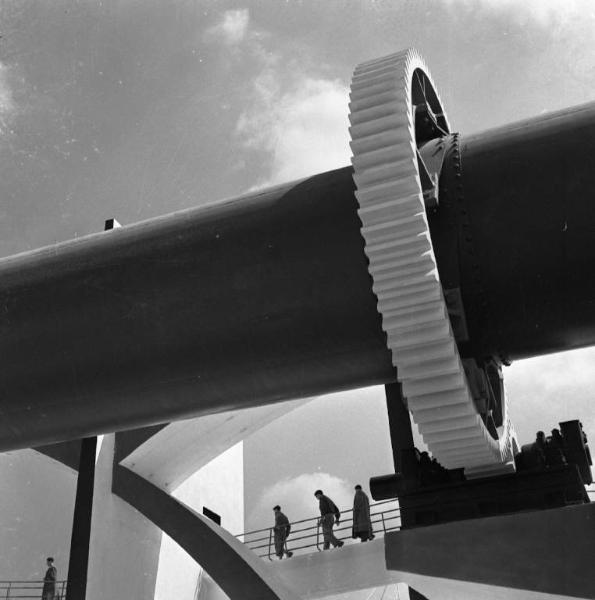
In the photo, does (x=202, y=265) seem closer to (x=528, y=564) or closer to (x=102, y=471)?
(x=528, y=564)

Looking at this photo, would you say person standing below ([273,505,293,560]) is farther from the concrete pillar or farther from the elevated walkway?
the elevated walkway

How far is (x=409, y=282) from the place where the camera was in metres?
3.58

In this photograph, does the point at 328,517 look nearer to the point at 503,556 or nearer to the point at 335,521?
the point at 335,521

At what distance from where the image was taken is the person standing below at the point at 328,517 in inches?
612

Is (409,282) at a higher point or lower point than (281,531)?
lower

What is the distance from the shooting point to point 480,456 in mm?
3887

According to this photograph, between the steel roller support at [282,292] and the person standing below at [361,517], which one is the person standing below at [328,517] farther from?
the steel roller support at [282,292]

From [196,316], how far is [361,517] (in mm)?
12220

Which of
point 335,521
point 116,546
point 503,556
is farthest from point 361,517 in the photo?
point 503,556

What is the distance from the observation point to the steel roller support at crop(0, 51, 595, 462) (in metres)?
3.69

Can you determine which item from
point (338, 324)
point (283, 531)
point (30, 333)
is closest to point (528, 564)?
point (338, 324)

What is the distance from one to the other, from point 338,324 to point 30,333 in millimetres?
1629

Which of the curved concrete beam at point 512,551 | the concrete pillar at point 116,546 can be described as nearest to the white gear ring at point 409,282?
the curved concrete beam at point 512,551

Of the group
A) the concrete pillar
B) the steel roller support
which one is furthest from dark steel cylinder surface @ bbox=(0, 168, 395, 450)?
the concrete pillar
